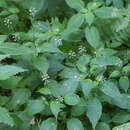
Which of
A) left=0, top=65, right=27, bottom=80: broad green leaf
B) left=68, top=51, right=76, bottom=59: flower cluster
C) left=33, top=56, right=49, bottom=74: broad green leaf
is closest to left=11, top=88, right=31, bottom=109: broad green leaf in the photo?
left=33, top=56, right=49, bottom=74: broad green leaf

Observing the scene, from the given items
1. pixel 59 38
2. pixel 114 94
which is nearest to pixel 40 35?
pixel 59 38

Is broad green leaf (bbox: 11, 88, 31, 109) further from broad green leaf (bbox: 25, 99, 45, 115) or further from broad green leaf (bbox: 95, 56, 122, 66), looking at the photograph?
broad green leaf (bbox: 95, 56, 122, 66)

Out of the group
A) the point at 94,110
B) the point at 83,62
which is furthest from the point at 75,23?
the point at 94,110

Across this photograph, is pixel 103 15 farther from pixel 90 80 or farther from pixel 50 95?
pixel 50 95

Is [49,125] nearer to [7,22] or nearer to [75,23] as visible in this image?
[75,23]

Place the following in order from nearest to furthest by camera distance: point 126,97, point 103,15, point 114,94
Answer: point 114,94 → point 126,97 → point 103,15

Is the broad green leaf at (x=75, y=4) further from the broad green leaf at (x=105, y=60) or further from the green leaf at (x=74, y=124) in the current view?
the green leaf at (x=74, y=124)
